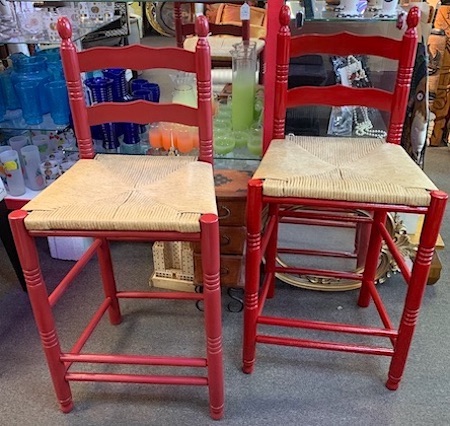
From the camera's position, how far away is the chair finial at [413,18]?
3.92 ft

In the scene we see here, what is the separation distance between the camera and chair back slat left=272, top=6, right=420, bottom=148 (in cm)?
124

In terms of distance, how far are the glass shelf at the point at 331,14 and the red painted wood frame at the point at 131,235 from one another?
399mm

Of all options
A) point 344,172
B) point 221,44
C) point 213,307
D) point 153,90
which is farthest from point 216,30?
point 213,307

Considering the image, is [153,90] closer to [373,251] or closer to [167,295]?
[167,295]

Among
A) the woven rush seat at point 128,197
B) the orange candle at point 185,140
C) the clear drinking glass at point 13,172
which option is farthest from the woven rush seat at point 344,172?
the clear drinking glass at point 13,172

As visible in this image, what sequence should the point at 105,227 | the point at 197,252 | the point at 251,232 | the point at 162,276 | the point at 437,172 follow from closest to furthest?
1. the point at 105,227
2. the point at 251,232
3. the point at 197,252
4. the point at 162,276
5. the point at 437,172

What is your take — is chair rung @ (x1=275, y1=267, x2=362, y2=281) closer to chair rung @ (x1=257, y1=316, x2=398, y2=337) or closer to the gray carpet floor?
the gray carpet floor

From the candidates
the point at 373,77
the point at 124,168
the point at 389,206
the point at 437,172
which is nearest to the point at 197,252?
the point at 124,168

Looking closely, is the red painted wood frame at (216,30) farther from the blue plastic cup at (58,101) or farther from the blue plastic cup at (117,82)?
the blue plastic cup at (58,101)

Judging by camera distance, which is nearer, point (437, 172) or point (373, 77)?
point (373, 77)

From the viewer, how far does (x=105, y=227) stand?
1.03 metres

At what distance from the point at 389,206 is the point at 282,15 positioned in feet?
1.82

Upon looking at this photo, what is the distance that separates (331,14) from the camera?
1367mm

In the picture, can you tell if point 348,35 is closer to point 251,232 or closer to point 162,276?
point 251,232
